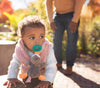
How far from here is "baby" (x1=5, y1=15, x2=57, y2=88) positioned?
1417 mm

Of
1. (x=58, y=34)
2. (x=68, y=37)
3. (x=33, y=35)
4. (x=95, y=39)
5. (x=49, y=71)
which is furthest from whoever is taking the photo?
(x=95, y=39)

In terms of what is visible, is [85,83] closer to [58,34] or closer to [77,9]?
[58,34]

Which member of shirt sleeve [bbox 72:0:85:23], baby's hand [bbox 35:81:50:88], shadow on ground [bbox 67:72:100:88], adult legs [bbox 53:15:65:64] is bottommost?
shadow on ground [bbox 67:72:100:88]

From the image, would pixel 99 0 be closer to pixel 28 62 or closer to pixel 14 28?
pixel 14 28

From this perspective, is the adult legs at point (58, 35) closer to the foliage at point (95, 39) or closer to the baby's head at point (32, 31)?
the baby's head at point (32, 31)

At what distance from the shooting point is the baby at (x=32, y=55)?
1417mm

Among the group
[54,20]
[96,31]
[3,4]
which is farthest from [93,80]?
[3,4]

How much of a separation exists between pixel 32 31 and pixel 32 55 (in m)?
0.23

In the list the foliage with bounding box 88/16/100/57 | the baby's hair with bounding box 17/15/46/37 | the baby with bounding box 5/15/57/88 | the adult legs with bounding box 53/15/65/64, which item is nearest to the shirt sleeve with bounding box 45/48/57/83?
the baby with bounding box 5/15/57/88

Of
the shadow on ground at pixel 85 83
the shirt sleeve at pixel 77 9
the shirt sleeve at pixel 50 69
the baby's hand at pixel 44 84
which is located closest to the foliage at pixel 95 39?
the shadow on ground at pixel 85 83

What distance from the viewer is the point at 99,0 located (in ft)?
37.1

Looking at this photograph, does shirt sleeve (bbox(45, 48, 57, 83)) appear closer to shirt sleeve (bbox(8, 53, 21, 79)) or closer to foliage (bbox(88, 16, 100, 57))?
shirt sleeve (bbox(8, 53, 21, 79))

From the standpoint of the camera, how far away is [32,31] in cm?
141

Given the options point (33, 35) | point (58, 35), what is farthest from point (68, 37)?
point (33, 35)
